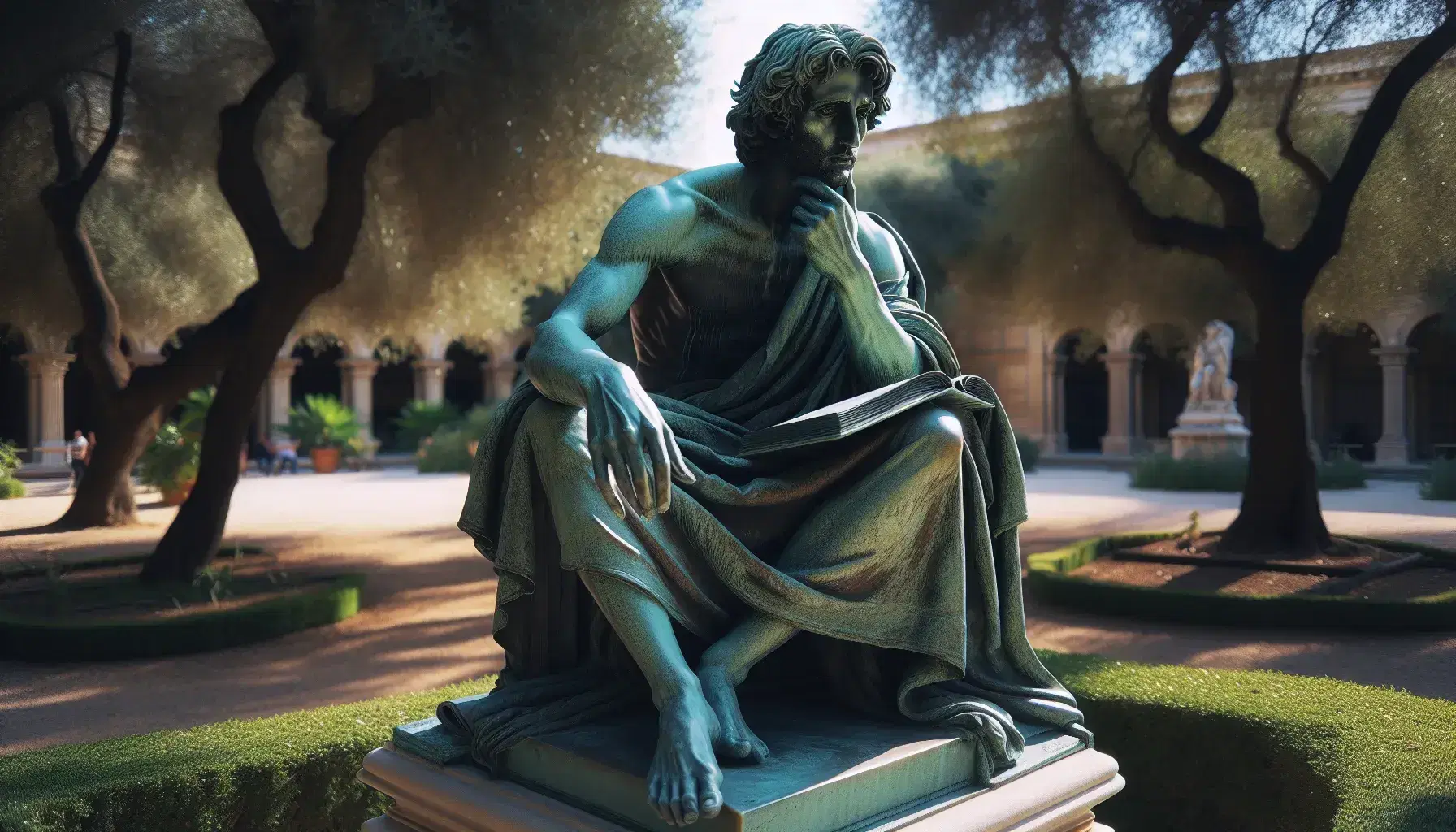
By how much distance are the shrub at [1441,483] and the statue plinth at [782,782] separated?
1661 cm

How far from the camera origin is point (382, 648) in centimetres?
661

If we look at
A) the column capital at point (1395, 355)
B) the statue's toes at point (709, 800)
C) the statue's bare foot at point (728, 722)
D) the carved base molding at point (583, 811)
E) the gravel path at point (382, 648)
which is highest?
the column capital at point (1395, 355)

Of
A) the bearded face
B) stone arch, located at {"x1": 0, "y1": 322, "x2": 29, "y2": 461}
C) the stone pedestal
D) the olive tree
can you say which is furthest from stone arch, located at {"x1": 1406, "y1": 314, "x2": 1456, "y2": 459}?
stone arch, located at {"x1": 0, "y1": 322, "x2": 29, "y2": 461}

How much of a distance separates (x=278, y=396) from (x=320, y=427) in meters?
1.75

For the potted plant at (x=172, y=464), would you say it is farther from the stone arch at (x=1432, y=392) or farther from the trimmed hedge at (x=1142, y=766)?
the stone arch at (x=1432, y=392)

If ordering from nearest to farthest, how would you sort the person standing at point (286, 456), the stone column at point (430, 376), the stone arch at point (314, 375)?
the person standing at point (286, 456) < the stone column at point (430, 376) < the stone arch at point (314, 375)

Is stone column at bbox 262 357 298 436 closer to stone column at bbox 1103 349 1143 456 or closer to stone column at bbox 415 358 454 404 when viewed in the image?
stone column at bbox 415 358 454 404

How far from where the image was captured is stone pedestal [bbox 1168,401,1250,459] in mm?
20375

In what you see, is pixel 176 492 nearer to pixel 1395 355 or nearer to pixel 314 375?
pixel 314 375

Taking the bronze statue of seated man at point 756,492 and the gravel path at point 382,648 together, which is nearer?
the bronze statue of seated man at point 756,492

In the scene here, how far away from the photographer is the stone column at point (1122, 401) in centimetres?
2691

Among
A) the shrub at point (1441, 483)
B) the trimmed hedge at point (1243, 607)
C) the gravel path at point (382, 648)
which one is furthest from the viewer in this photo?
the shrub at point (1441, 483)

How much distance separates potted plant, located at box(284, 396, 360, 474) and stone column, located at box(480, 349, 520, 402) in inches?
187

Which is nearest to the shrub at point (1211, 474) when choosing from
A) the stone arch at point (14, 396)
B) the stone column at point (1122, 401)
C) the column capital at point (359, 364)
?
the stone column at point (1122, 401)
